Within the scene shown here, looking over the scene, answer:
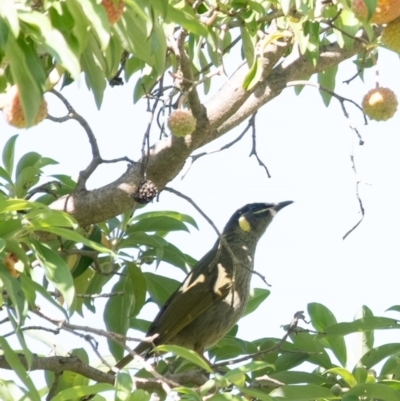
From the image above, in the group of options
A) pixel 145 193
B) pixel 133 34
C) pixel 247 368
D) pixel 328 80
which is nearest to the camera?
pixel 133 34

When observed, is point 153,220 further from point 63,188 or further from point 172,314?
point 172,314

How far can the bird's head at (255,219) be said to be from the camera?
6.48 meters

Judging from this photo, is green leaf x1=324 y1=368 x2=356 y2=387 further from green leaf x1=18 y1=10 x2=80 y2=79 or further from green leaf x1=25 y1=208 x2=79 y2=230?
green leaf x1=18 y1=10 x2=80 y2=79

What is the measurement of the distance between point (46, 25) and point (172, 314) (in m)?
3.74

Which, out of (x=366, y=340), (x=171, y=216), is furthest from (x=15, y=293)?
(x=366, y=340)

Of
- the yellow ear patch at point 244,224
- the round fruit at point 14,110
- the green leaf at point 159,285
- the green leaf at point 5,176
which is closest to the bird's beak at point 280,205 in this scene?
the yellow ear patch at point 244,224

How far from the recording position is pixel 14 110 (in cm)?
258

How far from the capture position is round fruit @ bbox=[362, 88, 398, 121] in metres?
3.27

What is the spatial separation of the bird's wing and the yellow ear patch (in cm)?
76

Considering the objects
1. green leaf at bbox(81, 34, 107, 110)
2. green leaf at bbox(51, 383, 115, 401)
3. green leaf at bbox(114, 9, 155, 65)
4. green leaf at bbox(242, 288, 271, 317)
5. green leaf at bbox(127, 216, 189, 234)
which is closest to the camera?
green leaf at bbox(114, 9, 155, 65)

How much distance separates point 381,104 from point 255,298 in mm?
1854

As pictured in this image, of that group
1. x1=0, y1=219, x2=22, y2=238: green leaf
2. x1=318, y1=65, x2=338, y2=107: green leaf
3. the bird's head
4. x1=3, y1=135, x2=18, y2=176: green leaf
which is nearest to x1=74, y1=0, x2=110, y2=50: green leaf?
x1=0, y1=219, x2=22, y2=238: green leaf

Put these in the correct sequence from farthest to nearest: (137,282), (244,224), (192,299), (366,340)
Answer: (244,224) < (192,299) < (137,282) < (366,340)

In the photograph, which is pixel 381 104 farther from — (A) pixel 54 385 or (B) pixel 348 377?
(A) pixel 54 385
